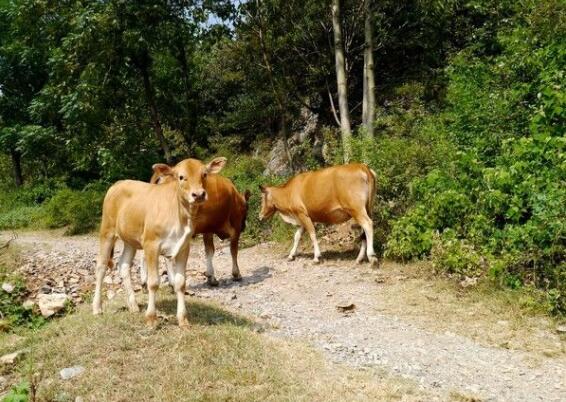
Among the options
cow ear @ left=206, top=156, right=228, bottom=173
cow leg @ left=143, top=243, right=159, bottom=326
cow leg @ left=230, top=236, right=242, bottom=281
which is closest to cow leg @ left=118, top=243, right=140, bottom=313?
cow leg @ left=143, top=243, right=159, bottom=326

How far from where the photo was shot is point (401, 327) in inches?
270

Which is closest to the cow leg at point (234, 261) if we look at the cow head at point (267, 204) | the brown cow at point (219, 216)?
the brown cow at point (219, 216)

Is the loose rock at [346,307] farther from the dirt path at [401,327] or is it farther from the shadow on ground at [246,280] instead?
the shadow on ground at [246,280]

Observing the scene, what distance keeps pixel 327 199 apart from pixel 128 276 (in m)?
4.69

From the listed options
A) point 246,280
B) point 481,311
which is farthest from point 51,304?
point 481,311

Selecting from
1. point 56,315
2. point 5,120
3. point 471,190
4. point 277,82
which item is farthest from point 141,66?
point 5,120

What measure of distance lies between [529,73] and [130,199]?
8347 millimetres

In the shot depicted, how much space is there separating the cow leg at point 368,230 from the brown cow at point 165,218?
4.10 m

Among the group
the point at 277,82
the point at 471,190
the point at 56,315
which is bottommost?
the point at 56,315

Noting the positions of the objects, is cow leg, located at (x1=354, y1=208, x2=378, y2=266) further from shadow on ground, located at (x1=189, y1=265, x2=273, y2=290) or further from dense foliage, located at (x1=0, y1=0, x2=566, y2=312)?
shadow on ground, located at (x1=189, y1=265, x2=273, y2=290)

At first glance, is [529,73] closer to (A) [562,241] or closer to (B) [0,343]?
(A) [562,241]

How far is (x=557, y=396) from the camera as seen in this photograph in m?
4.89

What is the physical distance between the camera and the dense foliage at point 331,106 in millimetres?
8000

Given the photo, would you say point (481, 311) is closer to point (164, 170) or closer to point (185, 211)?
point (185, 211)
